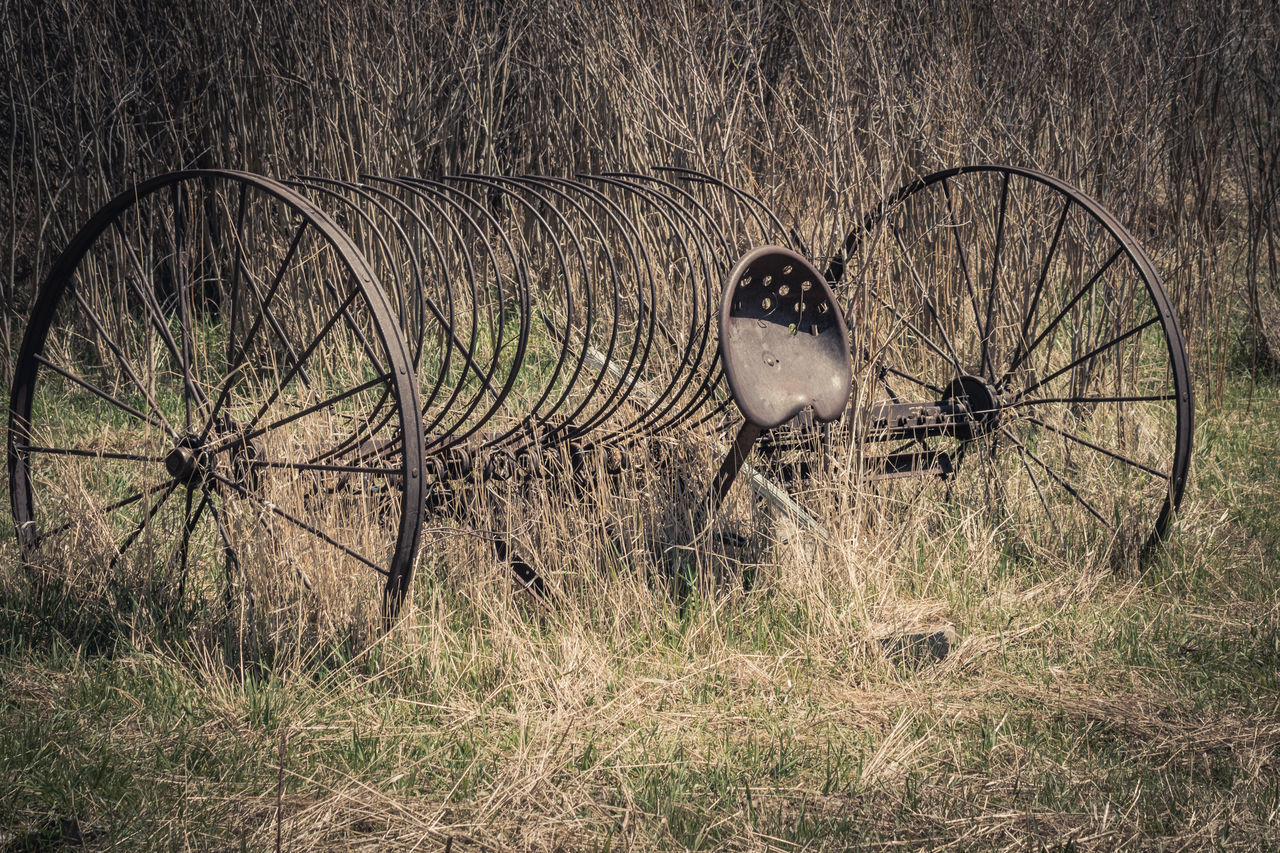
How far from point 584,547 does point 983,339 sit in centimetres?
181

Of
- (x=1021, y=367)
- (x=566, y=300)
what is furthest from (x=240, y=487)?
(x=1021, y=367)

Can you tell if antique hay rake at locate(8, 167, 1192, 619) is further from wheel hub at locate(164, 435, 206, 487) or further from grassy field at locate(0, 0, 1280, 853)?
grassy field at locate(0, 0, 1280, 853)

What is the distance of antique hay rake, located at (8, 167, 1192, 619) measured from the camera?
3189 mm

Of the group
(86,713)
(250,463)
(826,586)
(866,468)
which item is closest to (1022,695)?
(826,586)

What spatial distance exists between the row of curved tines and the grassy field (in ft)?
0.84

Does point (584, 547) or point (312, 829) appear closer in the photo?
point (312, 829)

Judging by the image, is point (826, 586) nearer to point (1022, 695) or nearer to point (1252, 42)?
point (1022, 695)

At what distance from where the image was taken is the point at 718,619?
11.3ft

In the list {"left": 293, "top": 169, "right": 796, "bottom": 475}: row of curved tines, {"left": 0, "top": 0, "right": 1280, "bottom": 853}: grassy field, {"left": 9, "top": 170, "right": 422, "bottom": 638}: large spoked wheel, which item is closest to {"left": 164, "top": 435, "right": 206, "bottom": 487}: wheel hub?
{"left": 9, "top": 170, "right": 422, "bottom": 638}: large spoked wheel

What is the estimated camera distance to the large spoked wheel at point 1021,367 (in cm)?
399

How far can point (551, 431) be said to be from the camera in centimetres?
379

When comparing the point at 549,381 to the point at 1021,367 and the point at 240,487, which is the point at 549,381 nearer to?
the point at 240,487

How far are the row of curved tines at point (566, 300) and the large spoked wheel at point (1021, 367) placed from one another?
0.63 metres

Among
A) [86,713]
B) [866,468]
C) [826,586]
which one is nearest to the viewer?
[86,713]
